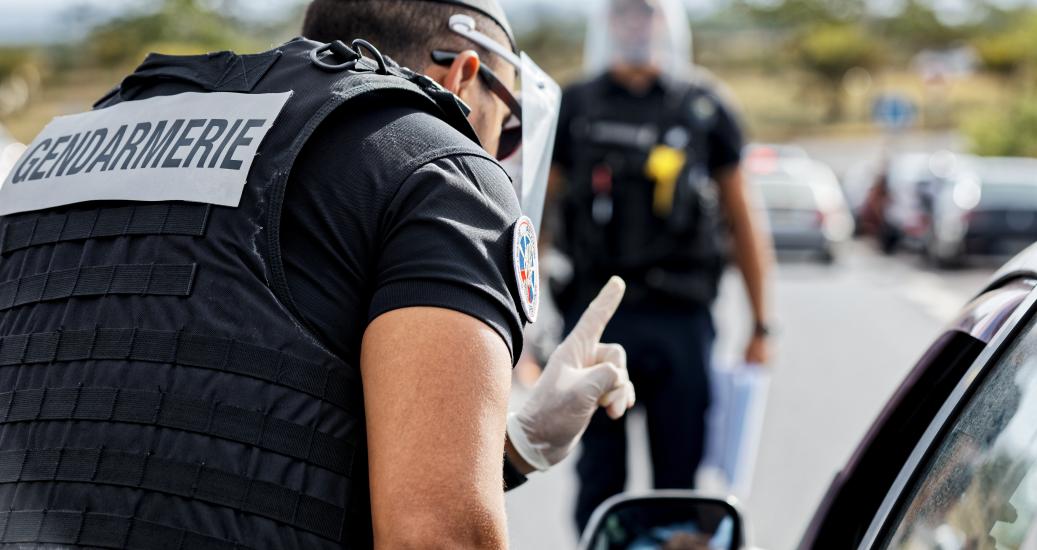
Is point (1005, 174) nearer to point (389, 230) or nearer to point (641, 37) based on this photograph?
point (641, 37)

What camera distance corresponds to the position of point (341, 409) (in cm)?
154

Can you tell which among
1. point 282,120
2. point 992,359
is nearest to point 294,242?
point 282,120

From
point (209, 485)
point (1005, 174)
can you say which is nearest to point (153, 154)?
point (209, 485)

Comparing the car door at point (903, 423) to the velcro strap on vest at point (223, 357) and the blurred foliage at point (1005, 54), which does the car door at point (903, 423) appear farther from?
the blurred foliage at point (1005, 54)

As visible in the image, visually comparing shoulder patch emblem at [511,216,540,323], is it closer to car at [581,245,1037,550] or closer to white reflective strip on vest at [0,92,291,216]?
white reflective strip on vest at [0,92,291,216]

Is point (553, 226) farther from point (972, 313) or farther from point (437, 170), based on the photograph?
point (437, 170)

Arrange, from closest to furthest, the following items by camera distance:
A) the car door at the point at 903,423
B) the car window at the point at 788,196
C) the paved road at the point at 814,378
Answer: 1. the car door at the point at 903,423
2. the paved road at the point at 814,378
3. the car window at the point at 788,196

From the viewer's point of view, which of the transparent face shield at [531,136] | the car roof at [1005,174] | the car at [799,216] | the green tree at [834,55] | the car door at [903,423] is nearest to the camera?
the car door at [903,423]

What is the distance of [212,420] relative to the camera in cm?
151

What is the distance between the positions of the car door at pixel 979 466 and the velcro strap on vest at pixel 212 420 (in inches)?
28.7

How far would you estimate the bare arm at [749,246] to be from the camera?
4.12 metres

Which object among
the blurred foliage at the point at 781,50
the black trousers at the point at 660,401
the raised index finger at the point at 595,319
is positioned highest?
the raised index finger at the point at 595,319

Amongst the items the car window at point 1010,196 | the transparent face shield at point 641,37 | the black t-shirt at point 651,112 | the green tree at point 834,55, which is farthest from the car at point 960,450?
the green tree at point 834,55

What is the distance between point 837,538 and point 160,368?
1.04 metres
